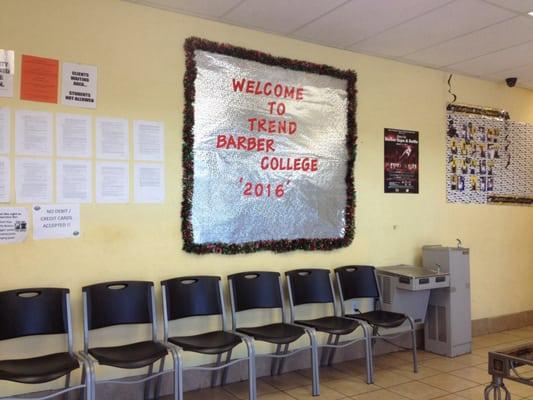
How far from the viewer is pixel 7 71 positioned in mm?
2951

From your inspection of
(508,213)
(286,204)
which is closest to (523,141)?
(508,213)

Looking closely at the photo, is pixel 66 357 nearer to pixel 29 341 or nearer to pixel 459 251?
pixel 29 341

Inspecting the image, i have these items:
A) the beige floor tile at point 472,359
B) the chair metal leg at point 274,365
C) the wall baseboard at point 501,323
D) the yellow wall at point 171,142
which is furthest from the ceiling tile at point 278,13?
the wall baseboard at point 501,323

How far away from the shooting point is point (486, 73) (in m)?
5.04

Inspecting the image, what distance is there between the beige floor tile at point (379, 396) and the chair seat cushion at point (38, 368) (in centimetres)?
191

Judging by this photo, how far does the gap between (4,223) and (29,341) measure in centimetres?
72

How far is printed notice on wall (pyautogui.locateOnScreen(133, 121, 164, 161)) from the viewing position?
3.34 meters

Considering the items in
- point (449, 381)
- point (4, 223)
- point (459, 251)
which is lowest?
point (449, 381)

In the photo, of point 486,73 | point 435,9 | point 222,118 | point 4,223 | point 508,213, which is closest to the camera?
point 4,223

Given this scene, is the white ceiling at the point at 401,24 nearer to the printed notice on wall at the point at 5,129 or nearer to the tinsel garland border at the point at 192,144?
the tinsel garland border at the point at 192,144

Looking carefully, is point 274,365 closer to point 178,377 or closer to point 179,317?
point 179,317

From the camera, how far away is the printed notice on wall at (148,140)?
334 cm

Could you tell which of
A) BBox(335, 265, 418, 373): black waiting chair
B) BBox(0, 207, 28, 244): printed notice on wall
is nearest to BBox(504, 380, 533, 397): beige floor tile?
BBox(335, 265, 418, 373): black waiting chair

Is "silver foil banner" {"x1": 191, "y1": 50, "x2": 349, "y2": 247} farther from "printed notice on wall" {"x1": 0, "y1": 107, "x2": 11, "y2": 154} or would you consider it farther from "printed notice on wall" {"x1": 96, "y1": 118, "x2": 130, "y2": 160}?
"printed notice on wall" {"x1": 0, "y1": 107, "x2": 11, "y2": 154}
